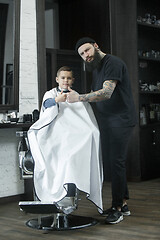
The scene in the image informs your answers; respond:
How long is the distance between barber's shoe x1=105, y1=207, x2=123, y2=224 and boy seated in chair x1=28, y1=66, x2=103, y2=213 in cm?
17

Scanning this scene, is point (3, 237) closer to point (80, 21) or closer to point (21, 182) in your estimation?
point (21, 182)

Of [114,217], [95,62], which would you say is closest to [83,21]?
[95,62]

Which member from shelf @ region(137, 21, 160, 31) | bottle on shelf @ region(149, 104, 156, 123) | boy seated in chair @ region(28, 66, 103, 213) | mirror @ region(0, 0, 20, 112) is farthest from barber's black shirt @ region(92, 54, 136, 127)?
bottle on shelf @ region(149, 104, 156, 123)

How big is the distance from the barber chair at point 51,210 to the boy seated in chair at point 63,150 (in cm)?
2

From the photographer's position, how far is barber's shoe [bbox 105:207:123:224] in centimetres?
316

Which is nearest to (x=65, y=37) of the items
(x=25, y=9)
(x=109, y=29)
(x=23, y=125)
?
(x=109, y=29)

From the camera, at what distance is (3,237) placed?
9.49ft

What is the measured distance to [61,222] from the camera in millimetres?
3191

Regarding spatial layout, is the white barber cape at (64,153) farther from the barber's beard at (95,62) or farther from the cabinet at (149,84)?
the cabinet at (149,84)

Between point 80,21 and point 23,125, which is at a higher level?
point 80,21

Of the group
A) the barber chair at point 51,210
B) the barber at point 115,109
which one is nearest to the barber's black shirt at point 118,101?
the barber at point 115,109

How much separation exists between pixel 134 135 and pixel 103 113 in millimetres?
1758

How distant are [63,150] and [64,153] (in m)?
0.02

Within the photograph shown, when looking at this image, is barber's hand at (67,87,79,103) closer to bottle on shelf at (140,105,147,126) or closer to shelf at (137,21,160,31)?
bottle on shelf at (140,105,147,126)
